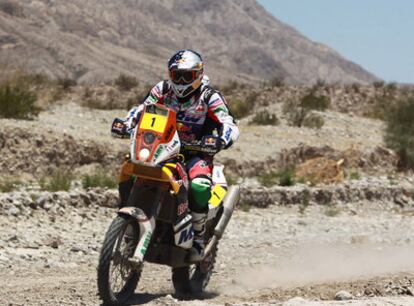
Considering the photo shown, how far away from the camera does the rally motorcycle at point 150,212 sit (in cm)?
777

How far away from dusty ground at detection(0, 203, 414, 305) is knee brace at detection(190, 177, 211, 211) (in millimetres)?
909

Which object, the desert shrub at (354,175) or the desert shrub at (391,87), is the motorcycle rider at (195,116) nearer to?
the desert shrub at (354,175)

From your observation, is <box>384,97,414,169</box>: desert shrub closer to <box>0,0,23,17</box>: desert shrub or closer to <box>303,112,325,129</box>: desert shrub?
<box>303,112,325,129</box>: desert shrub

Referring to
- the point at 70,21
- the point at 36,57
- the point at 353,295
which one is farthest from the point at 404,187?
the point at 70,21

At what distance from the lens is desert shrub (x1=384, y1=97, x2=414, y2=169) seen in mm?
28609

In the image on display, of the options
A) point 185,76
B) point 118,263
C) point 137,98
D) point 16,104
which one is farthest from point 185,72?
point 137,98

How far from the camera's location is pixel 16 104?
2477 cm

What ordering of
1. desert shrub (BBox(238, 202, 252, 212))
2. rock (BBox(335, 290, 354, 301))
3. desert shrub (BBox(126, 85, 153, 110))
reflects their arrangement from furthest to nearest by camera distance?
desert shrub (BBox(126, 85, 153, 110))
desert shrub (BBox(238, 202, 252, 212))
rock (BBox(335, 290, 354, 301))

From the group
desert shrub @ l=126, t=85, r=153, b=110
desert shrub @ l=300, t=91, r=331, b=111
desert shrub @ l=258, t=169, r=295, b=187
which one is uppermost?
desert shrub @ l=300, t=91, r=331, b=111

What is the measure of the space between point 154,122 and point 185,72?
93 cm

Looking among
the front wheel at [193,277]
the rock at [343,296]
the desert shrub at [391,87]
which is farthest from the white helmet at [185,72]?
the desert shrub at [391,87]

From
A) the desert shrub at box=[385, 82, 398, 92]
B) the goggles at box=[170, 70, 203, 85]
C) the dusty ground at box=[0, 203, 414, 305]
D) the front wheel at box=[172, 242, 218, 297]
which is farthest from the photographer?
the desert shrub at box=[385, 82, 398, 92]

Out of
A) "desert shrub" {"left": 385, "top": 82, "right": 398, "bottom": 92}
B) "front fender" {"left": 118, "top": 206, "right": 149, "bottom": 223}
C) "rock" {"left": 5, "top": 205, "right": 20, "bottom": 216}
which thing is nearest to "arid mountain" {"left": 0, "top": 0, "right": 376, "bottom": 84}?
"desert shrub" {"left": 385, "top": 82, "right": 398, "bottom": 92}

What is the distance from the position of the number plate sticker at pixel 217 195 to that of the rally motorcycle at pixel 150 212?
23.9 inches
